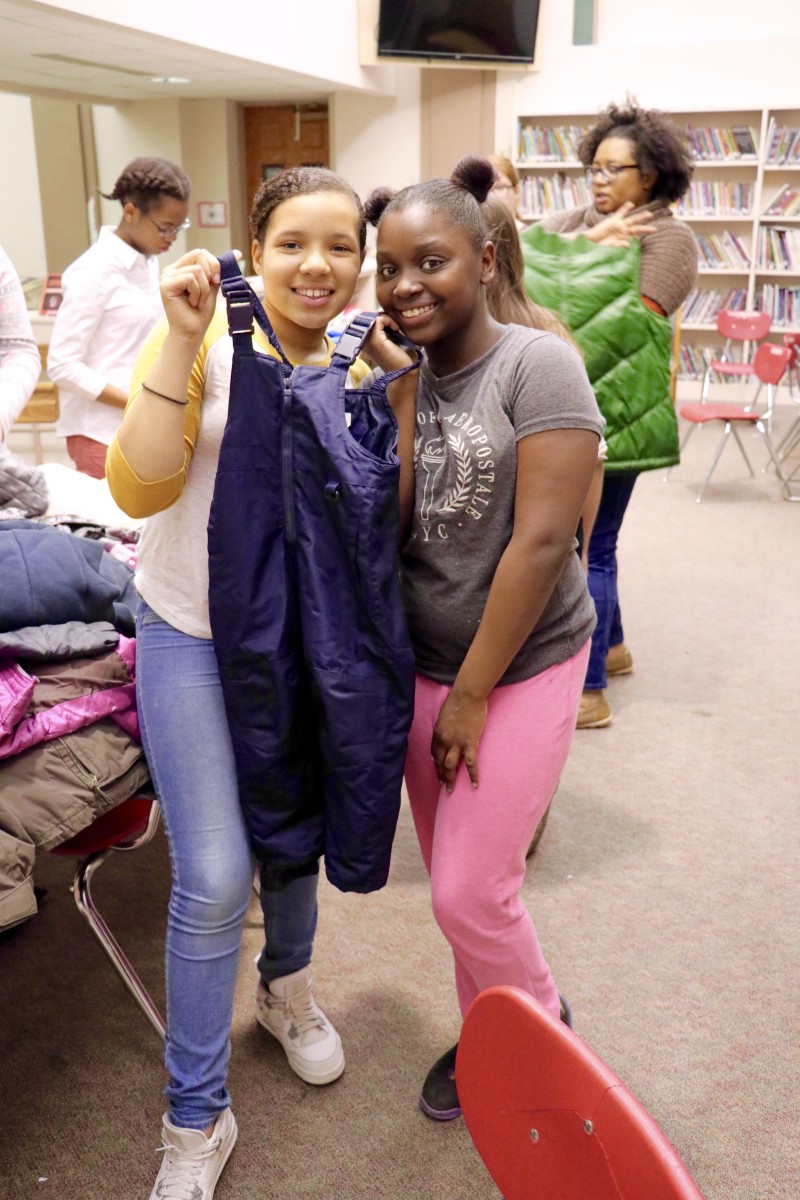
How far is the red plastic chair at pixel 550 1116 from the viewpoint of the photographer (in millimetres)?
719

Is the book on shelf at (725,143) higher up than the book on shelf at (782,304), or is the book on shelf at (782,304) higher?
the book on shelf at (725,143)

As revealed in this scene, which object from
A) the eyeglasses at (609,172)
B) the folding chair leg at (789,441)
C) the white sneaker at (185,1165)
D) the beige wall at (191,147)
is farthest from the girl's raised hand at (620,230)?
the beige wall at (191,147)

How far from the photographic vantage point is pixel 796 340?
19.9 ft

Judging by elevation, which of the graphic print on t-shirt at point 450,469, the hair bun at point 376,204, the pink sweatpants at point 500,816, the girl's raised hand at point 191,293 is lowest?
the pink sweatpants at point 500,816

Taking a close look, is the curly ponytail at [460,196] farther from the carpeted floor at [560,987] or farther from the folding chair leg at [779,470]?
the folding chair leg at [779,470]

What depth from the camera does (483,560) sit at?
140 centimetres

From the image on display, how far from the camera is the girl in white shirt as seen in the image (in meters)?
2.95

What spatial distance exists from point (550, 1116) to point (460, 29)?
843cm

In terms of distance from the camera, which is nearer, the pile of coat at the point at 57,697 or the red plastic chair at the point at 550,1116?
the red plastic chair at the point at 550,1116

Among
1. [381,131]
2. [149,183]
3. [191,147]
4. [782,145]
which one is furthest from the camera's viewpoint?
[191,147]

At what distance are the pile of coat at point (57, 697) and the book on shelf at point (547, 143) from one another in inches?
286

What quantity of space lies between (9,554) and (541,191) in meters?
7.41

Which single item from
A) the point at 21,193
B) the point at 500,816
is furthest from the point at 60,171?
the point at 500,816

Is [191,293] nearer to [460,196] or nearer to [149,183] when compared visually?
[460,196]
